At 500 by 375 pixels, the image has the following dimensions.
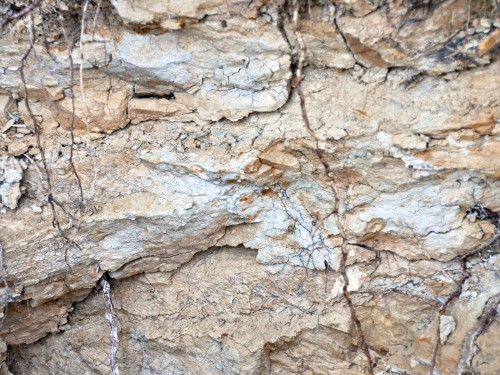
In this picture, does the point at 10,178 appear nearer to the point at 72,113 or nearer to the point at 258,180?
the point at 72,113

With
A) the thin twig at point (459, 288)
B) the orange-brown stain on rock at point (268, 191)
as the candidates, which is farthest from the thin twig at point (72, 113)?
the thin twig at point (459, 288)

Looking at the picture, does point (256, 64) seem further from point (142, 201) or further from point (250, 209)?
point (142, 201)

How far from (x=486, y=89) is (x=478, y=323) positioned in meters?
0.92

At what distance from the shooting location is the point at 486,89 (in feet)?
6.30

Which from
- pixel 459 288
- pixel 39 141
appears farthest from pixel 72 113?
pixel 459 288

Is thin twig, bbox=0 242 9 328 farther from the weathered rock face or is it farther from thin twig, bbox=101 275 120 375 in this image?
thin twig, bbox=101 275 120 375

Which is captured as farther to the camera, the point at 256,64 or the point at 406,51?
the point at 256,64

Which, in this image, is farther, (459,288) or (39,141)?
(39,141)

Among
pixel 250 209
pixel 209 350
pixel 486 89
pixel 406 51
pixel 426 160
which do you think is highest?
pixel 406 51

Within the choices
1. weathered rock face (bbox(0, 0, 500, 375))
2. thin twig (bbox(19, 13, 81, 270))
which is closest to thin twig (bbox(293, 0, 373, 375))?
weathered rock face (bbox(0, 0, 500, 375))

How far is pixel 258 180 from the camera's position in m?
2.27

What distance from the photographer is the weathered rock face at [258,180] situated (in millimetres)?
2000

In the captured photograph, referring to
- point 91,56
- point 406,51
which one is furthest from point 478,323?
point 91,56

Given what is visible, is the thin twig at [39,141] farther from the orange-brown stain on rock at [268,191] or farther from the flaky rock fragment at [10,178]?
the orange-brown stain on rock at [268,191]
